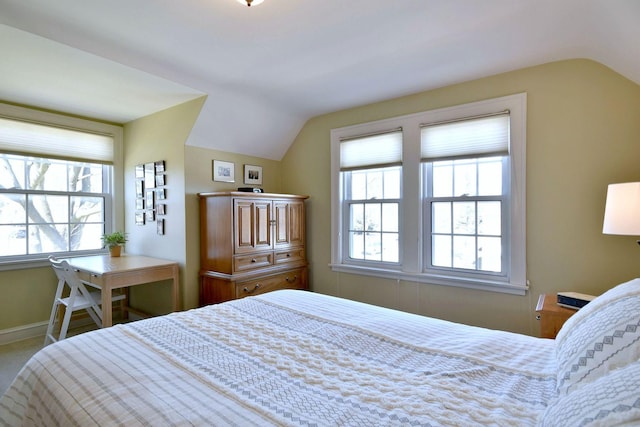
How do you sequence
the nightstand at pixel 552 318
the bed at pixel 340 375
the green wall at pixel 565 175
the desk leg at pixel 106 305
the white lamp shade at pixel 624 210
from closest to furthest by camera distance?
the bed at pixel 340 375 → the white lamp shade at pixel 624 210 → the nightstand at pixel 552 318 → the green wall at pixel 565 175 → the desk leg at pixel 106 305

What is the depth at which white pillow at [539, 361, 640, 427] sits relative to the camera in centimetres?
61

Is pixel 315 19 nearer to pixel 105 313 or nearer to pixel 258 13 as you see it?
pixel 258 13

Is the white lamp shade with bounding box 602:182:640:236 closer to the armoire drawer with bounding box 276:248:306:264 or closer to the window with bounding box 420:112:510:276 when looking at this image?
the window with bounding box 420:112:510:276

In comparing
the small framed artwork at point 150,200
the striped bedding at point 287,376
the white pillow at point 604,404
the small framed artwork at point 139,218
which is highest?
the small framed artwork at point 150,200

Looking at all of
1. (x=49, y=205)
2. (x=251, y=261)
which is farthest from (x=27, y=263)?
(x=251, y=261)

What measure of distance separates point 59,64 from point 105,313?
195 centimetres

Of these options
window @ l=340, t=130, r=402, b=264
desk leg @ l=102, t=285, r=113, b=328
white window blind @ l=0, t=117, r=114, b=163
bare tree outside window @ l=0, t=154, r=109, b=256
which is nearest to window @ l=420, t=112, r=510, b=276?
window @ l=340, t=130, r=402, b=264

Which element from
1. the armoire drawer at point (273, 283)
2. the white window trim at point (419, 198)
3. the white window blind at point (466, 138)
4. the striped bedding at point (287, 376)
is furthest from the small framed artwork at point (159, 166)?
the white window blind at point (466, 138)

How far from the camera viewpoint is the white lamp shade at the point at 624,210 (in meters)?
1.68

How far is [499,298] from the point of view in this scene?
2592 mm

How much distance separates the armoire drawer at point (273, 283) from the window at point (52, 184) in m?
2.00

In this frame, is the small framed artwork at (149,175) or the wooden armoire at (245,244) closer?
the wooden armoire at (245,244)

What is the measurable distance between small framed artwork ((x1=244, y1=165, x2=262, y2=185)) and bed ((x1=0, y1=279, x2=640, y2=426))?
2328 mm

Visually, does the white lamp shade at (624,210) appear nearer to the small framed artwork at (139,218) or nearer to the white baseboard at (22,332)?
the small framed artwork at (139,218)
